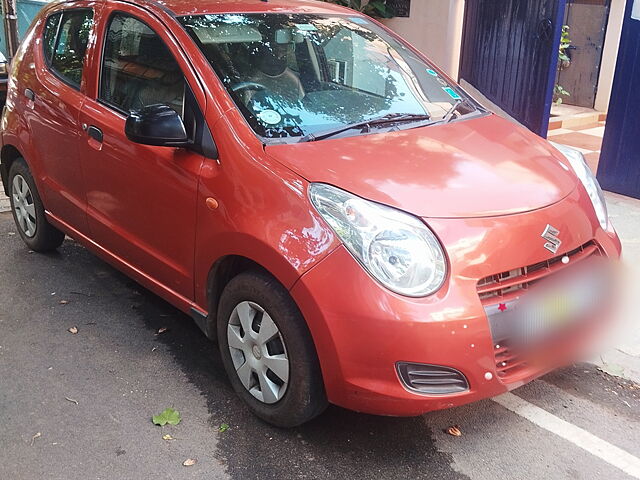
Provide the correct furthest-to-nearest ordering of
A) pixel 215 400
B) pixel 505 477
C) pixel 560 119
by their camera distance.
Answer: pixel 560 119, pixel 215 400, pixel 505 477

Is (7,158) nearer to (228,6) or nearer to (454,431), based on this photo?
(228,6)

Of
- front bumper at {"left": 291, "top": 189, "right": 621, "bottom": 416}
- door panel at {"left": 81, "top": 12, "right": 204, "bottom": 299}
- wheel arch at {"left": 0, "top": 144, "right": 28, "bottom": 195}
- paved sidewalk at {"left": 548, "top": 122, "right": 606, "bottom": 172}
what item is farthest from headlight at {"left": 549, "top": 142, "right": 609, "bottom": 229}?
paved sidewalk at {"left": 548, "top": 122, "right": 606, "bottom": 172}

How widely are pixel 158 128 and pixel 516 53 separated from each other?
4.91 metres

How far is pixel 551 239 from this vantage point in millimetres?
2891

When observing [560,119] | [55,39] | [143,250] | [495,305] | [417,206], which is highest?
[55,39]

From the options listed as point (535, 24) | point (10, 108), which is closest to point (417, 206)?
point (10, 108)

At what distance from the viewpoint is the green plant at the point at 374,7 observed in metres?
8.56

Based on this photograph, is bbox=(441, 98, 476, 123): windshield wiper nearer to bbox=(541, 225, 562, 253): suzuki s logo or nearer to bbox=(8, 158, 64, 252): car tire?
bbox=(541, 225, 562, 253): suzuki s logo

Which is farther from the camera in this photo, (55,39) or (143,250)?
(55,39)

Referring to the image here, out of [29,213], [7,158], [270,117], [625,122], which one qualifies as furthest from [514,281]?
[625,122]

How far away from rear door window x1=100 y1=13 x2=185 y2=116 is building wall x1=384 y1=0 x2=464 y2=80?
16.7 ft

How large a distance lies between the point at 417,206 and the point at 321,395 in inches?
33.9

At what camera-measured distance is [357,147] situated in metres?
→ 3.16

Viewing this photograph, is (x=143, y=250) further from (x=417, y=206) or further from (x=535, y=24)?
(x=535, y=24)
